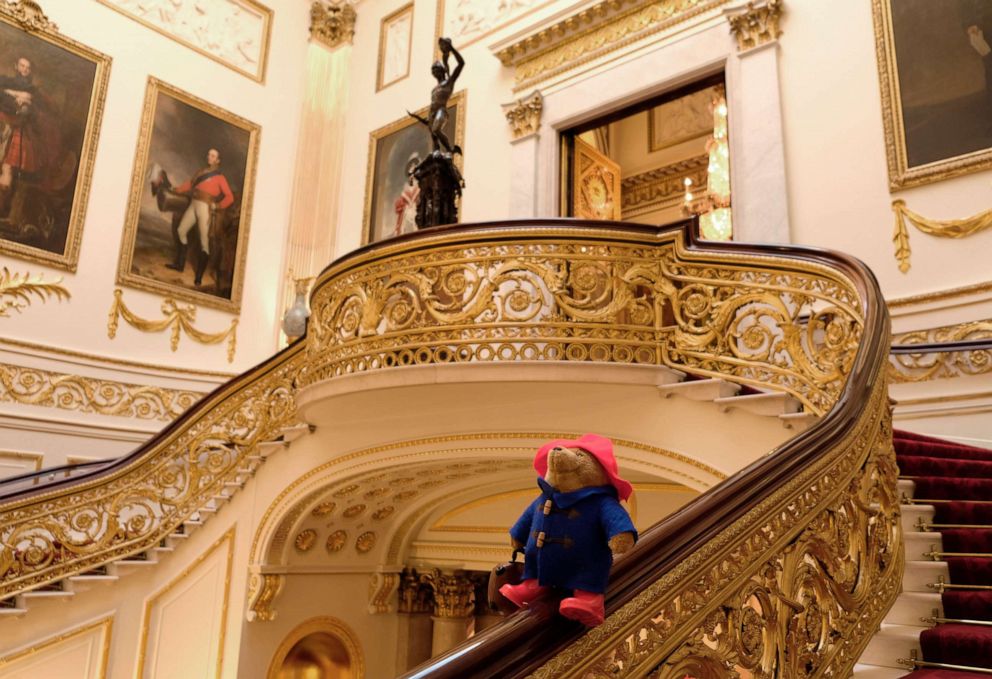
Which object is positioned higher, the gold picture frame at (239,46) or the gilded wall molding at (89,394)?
the gold picture frame at (239,46)

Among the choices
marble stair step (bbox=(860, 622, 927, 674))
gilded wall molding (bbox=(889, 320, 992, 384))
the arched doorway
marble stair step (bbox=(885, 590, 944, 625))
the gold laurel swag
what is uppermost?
the gold laurel swag

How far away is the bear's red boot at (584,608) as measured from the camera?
1.36 meters

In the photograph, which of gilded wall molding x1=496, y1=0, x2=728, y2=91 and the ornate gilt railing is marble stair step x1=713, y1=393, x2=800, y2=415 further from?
gilded wall molding x1=496, y1=0, x2=728, y2=91

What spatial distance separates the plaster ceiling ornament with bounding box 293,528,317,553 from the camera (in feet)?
19.7

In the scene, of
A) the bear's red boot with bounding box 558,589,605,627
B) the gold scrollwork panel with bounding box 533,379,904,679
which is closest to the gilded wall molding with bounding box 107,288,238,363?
the gold scrollwork panel with bounding box 533,379,904,679

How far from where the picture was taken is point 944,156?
5.59 m

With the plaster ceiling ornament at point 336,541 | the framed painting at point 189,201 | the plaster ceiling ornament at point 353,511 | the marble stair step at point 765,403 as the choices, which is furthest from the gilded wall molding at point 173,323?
the marble stair step at point 765,403

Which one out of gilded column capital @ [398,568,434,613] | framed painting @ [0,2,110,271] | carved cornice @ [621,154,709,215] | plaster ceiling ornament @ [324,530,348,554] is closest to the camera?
plaster ceiling ornament @ [324,530,348,554]

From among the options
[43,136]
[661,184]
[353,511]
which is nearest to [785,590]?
[353,511]

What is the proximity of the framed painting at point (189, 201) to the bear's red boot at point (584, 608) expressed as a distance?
834 centimetres

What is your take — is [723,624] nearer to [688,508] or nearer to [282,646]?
[688,508]

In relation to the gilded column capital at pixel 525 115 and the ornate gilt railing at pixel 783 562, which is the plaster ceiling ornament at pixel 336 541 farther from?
the gilded column capital at pixel 525 115

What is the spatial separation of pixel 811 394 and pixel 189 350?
24.1 ft

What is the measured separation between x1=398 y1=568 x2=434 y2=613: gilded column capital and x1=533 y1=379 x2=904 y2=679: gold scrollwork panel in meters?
5.17
